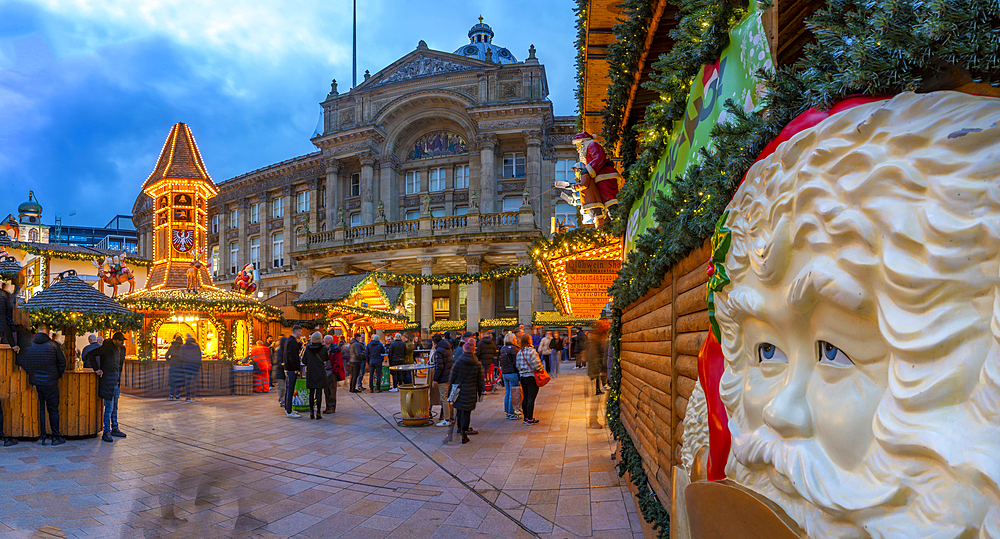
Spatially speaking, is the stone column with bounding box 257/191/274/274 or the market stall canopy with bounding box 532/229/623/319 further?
the stone column with bounding box 257/191/274/274

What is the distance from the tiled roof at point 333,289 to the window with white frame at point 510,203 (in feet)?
44.5

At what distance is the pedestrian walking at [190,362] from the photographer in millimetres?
13211

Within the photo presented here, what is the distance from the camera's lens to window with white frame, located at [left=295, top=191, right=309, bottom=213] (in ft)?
126

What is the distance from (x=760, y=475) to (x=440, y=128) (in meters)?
33.6

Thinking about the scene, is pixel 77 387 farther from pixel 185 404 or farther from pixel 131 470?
pixel 185 404

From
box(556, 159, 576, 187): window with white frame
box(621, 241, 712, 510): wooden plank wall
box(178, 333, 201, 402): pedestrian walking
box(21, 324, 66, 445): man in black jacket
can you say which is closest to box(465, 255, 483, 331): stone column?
box(556, 159, 576, 187): window with white frame

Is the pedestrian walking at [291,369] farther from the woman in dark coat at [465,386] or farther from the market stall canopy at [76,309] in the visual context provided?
the woman in dark coat at [465,386]

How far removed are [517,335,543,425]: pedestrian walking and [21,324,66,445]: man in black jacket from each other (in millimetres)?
7150

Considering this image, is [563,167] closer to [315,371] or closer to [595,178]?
[315,371]

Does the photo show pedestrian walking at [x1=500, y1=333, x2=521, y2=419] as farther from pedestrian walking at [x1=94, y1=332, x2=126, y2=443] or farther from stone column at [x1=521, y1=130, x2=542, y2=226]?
stone column at [x1=521, y1=130, x2=542, y2=226]

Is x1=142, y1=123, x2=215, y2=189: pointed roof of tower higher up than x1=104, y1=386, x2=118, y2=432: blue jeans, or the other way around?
x1=142, y1=123, x2=215, y2=189: pointed roof of tower

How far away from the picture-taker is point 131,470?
20.9 ft

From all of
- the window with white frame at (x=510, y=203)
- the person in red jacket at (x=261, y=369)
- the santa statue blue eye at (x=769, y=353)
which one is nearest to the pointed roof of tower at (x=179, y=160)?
the person in red jacket at (x=261, y=369)

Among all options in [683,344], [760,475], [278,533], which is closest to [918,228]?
[760,475]
